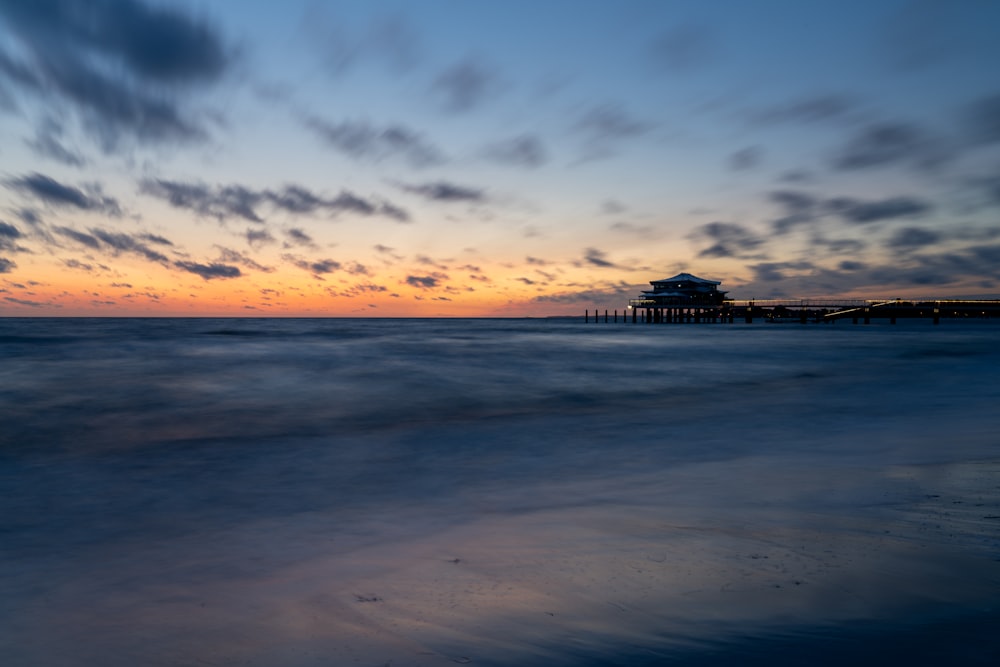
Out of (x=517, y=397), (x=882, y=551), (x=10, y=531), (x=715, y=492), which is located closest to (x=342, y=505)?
(x=10, y=531)

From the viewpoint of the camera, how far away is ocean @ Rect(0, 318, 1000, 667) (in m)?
3.31

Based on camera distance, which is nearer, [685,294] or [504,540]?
[504,540]

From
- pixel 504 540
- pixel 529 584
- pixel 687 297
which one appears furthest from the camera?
pixel 687 297

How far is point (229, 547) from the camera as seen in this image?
16.8 feet

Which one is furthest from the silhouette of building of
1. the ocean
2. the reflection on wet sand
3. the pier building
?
the reflection on wet sand

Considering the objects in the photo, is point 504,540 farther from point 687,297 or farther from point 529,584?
point 687,297

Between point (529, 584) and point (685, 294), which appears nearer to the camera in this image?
point (529, 584)

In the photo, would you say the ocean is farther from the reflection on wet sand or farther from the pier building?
the pier building

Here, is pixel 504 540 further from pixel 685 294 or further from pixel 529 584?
pixel 685 294

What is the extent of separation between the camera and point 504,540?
504 cm

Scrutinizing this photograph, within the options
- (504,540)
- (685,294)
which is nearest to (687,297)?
(685,294)

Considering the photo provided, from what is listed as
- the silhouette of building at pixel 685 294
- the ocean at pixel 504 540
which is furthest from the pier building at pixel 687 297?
the ocean at pixel 504 540

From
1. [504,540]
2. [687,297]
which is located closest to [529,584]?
[504,540]

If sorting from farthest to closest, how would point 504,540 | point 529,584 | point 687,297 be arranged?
1. point 687,297
2. point 504,540
3. point 529,584
